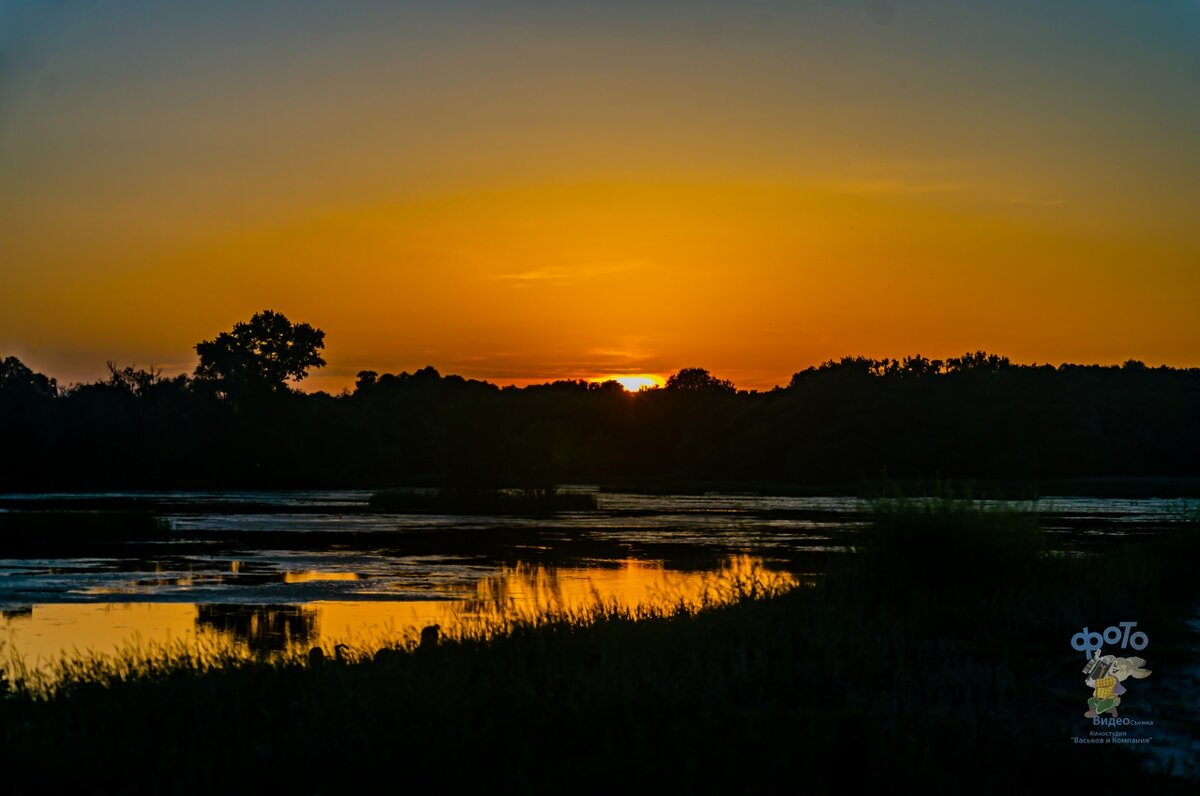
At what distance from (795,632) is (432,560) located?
82.9 feet

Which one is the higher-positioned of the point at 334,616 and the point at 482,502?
the point at 482,502

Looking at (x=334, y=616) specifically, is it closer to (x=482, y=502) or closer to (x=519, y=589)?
(x=519, y=589)

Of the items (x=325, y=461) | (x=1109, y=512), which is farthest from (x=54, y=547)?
(x=325, y=461)

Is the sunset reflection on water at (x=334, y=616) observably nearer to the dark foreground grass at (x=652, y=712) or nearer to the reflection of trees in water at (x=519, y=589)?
the reflection of trees in water at (x=519, y=589)

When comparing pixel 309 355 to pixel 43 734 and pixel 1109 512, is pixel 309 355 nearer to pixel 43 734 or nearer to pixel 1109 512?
pixel 1109 512

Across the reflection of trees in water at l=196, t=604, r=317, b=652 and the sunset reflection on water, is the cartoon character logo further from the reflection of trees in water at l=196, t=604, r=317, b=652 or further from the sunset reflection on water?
the reflection of trees in water at l=196, t=604, r=317, b=652

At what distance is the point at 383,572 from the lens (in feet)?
114

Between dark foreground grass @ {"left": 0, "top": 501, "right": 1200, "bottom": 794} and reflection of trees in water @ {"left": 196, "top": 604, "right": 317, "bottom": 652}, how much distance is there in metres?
6.69

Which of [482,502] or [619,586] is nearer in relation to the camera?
[619,586]

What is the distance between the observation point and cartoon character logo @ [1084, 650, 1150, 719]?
11891mm

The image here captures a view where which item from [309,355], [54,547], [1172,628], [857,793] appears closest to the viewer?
[857,793]

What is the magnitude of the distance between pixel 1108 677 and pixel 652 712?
506 cm

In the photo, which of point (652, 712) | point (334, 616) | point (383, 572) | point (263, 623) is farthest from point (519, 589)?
point (652, 712)

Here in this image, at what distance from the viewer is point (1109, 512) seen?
68.1m
